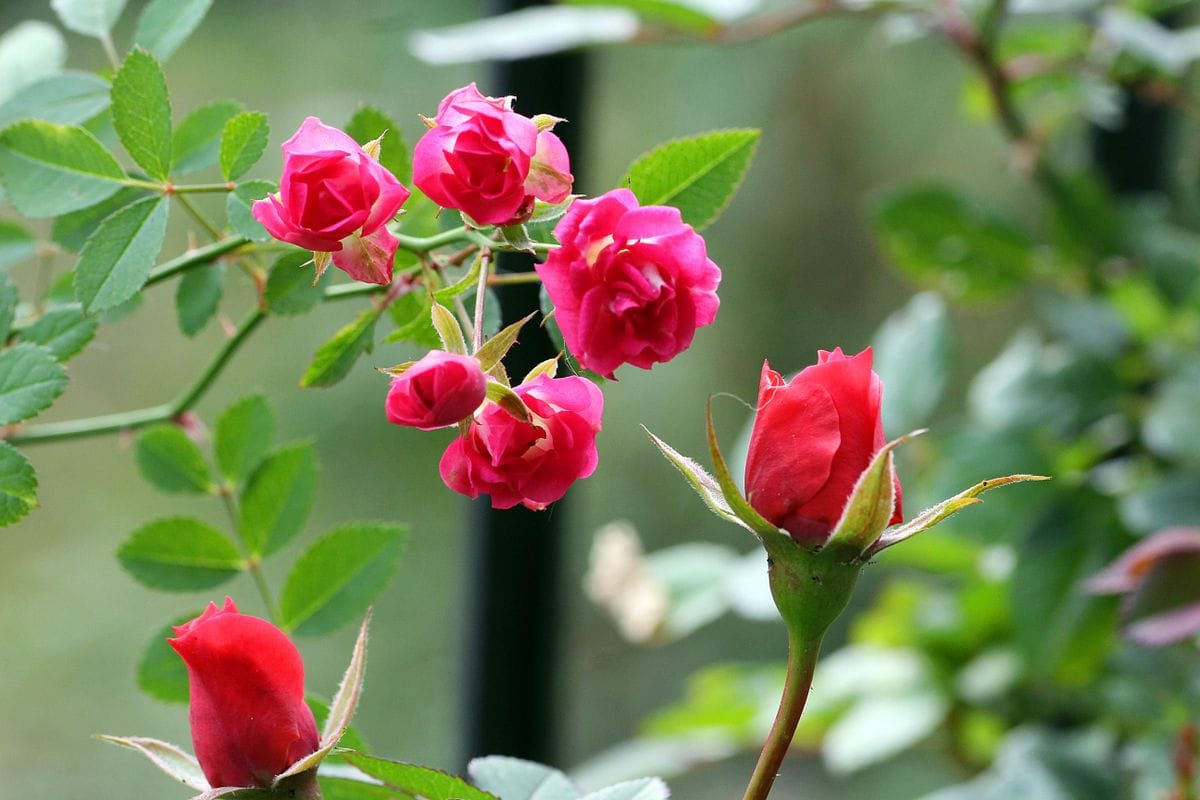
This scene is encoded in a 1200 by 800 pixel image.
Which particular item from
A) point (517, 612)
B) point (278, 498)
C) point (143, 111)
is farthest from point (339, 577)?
point (517, 612)

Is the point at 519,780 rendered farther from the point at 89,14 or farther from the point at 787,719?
the point at 89,14

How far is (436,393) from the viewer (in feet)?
0.63

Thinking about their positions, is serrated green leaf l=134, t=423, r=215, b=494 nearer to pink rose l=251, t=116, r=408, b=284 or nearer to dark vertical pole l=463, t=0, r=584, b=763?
→ pink rose l=251, t=116, r=408, b=284

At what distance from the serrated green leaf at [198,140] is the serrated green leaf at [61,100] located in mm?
21

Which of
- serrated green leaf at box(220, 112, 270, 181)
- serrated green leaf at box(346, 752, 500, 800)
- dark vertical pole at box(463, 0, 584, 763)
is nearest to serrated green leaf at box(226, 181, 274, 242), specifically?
serrated green leaf at box(220, 112, 270, 181)

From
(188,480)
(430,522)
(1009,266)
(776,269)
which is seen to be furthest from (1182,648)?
(776,269)

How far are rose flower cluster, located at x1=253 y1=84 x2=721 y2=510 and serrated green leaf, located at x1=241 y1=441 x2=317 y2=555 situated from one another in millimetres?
136

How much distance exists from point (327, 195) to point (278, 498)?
16cm

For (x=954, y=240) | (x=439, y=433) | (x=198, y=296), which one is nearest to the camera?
(x=198, y=296)

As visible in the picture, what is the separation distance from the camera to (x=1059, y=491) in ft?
1.97

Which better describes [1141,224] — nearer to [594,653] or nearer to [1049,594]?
[1049,594]

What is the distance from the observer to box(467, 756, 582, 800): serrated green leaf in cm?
25

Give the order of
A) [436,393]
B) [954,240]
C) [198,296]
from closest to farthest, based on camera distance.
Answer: [436,393], [198,296], [954,240]

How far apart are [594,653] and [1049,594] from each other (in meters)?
0.64
